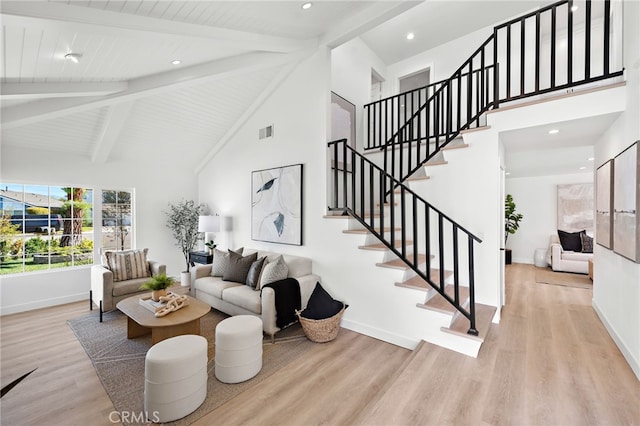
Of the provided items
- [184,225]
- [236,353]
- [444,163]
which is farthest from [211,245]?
[444,163]

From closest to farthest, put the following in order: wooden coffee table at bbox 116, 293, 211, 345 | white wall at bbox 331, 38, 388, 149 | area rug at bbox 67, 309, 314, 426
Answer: area rug at bbox 67, 309, 314, 426, wooden coffee table at bbox 116, 293, 211, 345, white wall at bbox 331, 38, 388, 149

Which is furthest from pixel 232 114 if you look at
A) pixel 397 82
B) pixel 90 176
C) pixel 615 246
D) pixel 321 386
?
pixel 615 246

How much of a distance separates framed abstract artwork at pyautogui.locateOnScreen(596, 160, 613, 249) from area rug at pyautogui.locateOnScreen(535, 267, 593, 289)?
233 centimetres

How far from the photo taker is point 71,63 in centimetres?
276

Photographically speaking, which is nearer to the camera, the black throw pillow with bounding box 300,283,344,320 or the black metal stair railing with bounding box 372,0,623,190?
the black throw pillow with bounding box 300,283,344,320

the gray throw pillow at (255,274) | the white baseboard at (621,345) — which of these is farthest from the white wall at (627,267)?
the gray throw pillow at (255,274)

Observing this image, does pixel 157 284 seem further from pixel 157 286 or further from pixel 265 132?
pixel 265 132

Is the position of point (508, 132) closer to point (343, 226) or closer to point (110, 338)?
point (343, 226)

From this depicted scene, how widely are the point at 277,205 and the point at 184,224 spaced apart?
2.51 m

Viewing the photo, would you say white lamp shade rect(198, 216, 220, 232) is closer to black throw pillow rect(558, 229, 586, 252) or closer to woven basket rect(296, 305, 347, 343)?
woven basket rect(296, 305, 347, 343)

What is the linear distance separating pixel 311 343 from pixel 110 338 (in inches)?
94.5

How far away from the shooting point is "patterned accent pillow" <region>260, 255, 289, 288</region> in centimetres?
348

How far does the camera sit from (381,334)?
10.4 feet

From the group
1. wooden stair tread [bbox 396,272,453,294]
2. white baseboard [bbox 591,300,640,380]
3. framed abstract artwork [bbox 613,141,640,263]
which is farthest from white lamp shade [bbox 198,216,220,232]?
white baseboard [bbox 591,300,640,380]
